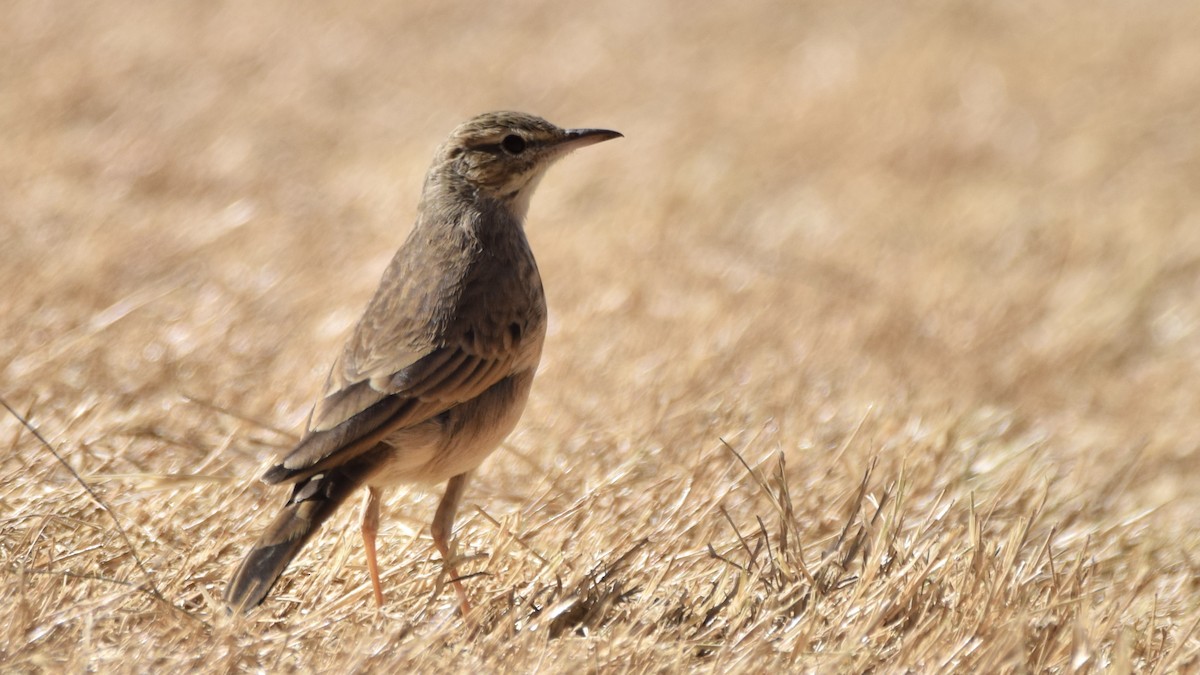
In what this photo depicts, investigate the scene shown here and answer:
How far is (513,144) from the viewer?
473cm

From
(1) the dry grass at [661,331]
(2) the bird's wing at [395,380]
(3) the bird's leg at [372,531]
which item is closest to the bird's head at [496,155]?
(2) the bird's wing at [395,380]

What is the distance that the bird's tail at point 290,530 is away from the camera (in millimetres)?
3449

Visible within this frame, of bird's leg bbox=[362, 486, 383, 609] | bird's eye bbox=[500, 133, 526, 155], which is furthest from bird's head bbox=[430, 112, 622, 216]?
bird's leg bbox=[362, 486, 383, 609]

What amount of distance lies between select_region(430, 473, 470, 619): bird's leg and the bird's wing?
30cm

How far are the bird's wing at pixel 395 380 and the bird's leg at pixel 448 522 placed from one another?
30 cm

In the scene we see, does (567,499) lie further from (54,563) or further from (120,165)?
(120,165)

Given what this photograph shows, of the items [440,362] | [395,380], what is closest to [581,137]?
[440,362]

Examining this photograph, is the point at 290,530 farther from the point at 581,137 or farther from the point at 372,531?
the point at 581,137

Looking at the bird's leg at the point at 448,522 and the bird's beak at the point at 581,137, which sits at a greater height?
the bird's beak at the point at 581,137

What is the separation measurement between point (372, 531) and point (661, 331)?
2.90 meters

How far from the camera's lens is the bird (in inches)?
146

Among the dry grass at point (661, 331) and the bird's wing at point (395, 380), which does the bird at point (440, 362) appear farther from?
the dry grass at point (661, 331)

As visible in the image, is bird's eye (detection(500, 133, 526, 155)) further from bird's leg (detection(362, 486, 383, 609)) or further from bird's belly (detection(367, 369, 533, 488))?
bird's leg (detection(362, 486, 383, 609))

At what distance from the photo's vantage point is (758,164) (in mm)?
10297
